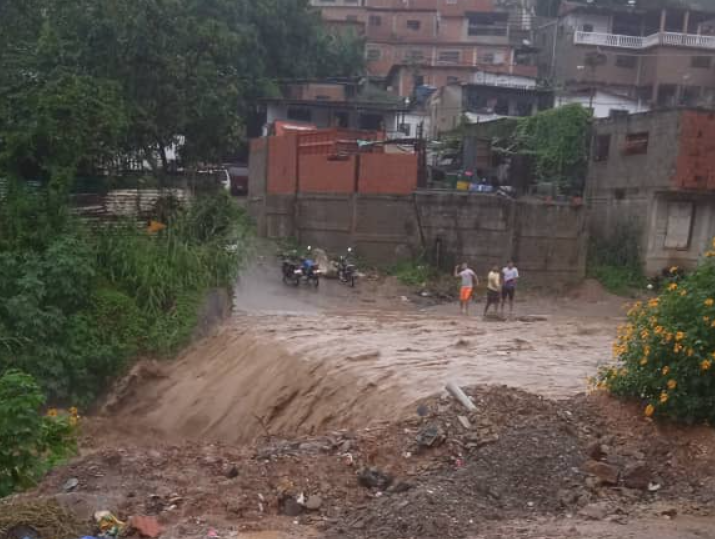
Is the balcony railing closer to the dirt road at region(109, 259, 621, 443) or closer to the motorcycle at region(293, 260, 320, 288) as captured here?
the dirt road at region(109, 259, 621, 443)

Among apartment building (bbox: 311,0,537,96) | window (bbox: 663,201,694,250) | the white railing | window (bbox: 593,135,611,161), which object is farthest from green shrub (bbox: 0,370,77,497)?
apartment building (bbox: 311,0,537,96)

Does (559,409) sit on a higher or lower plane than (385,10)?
lower

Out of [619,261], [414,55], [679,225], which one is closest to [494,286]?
[619,261]

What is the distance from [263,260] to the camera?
2361 centimetres

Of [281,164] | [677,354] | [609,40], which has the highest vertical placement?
[609,40]

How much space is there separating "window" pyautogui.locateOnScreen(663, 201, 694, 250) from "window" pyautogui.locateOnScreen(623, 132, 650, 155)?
205cm

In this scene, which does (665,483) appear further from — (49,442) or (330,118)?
(330,118)

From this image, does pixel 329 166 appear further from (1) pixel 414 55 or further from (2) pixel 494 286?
(1) pixel 414 55

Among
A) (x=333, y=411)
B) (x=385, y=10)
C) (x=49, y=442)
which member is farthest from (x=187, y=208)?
(x=385, y=10)

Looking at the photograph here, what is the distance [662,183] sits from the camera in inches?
931

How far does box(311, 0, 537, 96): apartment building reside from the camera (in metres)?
48.4

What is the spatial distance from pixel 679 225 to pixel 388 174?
9.62m

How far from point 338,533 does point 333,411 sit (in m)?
4.74

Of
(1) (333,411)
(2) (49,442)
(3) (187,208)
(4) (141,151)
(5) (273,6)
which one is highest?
(5) (273,6)
